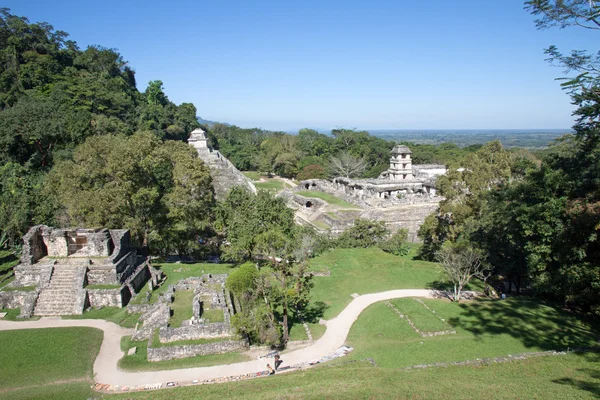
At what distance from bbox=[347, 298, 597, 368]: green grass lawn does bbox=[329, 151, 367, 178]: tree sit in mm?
47932

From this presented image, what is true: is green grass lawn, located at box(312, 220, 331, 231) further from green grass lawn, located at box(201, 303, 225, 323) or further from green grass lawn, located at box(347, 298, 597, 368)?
green grass lawn, located at box(201, 303, 225, 323)

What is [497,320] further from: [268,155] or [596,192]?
[268,155]

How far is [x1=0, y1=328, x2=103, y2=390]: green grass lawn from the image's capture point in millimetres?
12242

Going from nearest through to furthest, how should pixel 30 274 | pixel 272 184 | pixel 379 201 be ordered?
pixel 30 274 → pixel 379 201 → pixel 272 184

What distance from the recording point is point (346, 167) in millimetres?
66188

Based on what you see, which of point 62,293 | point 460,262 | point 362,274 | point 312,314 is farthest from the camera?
point 362,274

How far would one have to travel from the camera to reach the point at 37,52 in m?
54.4

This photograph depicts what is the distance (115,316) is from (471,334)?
15680 millimetres

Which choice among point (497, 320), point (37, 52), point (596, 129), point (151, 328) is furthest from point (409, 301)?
point (37, 52)

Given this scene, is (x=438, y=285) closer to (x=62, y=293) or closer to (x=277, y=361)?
(x=277, y=361)

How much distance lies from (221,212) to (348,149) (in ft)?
179

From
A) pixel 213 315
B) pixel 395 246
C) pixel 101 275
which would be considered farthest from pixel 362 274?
pixel 101 275

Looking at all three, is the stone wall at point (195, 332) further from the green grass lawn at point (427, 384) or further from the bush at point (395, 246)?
the bush at point (395, 246)

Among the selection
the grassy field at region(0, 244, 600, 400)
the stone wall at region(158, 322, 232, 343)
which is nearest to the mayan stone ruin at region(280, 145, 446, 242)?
the grassy field at region(0, 244, 600, 400)
